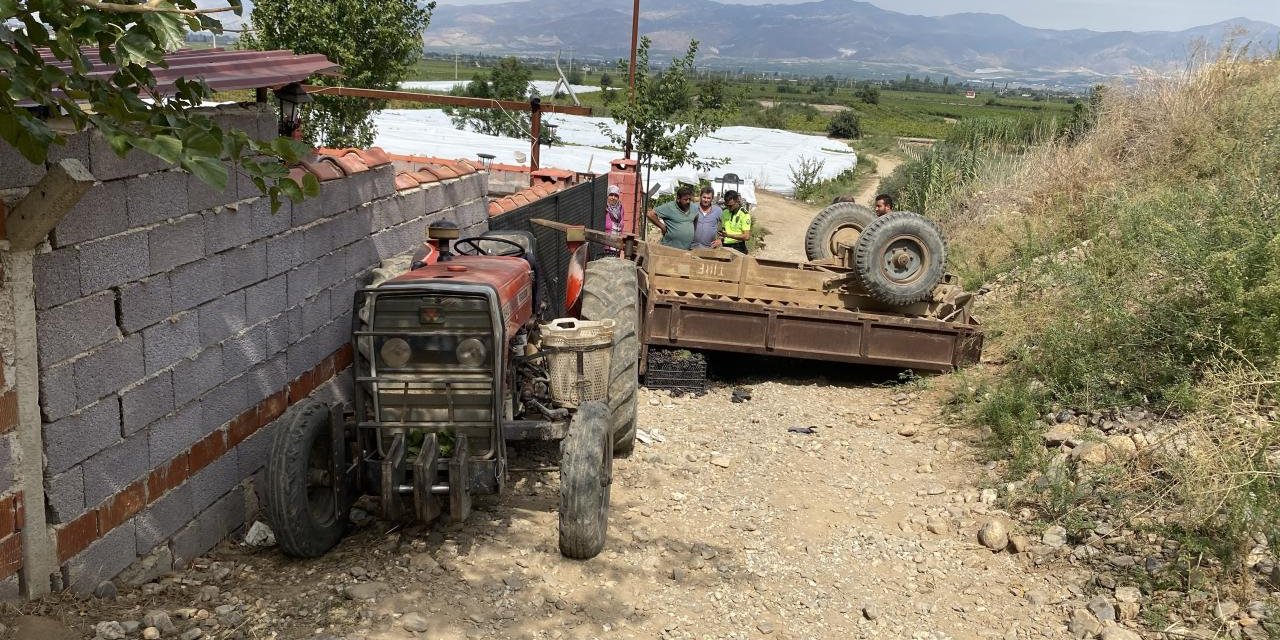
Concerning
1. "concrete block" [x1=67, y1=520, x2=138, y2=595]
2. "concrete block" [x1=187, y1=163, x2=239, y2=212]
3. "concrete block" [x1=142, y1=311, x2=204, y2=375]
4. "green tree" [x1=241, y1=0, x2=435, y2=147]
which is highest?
"green tree" [x1=241, y1=0, x2=435, y2=147]

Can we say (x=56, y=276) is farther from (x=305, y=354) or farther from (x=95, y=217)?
(x=305, y=354)

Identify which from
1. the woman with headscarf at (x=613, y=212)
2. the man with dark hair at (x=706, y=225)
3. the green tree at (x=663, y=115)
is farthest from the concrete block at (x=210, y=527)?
the green tree at (x=663, y=115)

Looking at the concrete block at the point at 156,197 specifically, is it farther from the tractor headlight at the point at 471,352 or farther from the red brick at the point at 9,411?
the tractor headlight at the point at 471,352

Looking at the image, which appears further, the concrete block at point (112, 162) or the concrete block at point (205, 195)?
the concrete block at point (205, 195)

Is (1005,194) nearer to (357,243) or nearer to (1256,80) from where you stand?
(1256,80)

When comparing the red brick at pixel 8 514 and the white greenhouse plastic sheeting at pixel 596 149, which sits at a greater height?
the white greenhouse plastic sheeting at pixel 596 149

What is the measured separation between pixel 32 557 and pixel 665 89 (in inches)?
504

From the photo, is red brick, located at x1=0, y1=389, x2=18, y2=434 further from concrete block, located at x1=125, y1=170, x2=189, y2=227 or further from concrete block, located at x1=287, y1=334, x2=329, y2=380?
concrete block, located at x1=287, y1=334, x2=329, y2=380

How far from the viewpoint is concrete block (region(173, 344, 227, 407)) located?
4.29 m

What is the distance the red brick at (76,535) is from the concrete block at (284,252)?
163 cm

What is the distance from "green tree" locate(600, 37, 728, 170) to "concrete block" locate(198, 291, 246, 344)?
35.0ft

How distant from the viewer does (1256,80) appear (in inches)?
494

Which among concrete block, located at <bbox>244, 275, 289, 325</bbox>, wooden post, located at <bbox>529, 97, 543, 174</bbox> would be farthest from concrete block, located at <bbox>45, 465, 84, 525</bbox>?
wooden post, located at <bbox>529, 97, 543, 174</bbox>

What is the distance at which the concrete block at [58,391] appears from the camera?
11.5 feet
